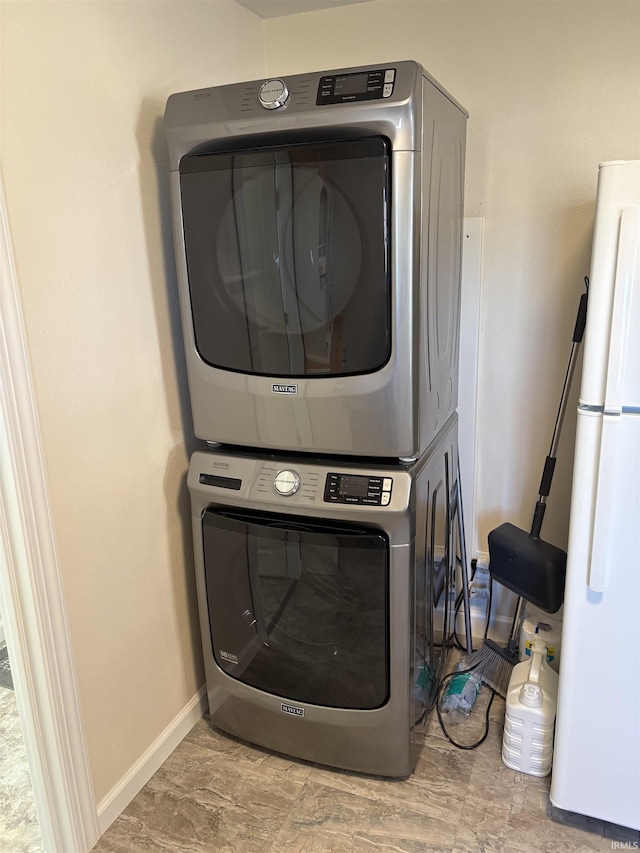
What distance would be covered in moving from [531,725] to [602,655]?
0.36m

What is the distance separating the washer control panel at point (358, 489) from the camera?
1457 mm

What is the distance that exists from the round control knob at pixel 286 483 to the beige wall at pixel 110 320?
33 centimetres

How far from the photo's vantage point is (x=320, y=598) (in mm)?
1591

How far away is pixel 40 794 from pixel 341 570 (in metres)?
0.81

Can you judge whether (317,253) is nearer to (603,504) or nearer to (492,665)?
(603,504)

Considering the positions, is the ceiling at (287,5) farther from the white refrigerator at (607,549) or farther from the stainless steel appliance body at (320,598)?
the stainless steel appliance body at (320,598)

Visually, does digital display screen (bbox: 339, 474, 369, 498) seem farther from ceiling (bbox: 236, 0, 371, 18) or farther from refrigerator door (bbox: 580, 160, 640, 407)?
ceiling (bbox: 236, 0, 371, 18)

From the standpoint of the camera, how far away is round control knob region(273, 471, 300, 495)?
1.53 meters

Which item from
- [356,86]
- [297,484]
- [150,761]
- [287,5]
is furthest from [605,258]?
[150,761]

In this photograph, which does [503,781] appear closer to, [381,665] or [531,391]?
[381,665]

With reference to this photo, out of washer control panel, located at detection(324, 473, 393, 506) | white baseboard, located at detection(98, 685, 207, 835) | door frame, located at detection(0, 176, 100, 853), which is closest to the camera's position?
door frame, located at detection(0, 176, 100, 853)

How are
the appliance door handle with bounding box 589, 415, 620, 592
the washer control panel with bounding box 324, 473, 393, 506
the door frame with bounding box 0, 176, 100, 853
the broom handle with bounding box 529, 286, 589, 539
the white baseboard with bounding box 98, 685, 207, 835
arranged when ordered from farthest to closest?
the broom handle with bounding box 529, 286, 589, 539 → the white baseboard with bounding box 98, 685, 207, 835 → the washer control panel with bounding box 324, 473, 393, 506 → the appliance door handle with bounding box 589, 415, 620, 592 → the door frame with bounding box 0, 176, 100, 853

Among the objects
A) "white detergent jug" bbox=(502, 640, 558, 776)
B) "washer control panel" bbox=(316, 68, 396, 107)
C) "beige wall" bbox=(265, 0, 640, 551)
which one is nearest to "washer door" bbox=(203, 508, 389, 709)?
"white detergent jug" bbox=(502, 640, 558, 776)

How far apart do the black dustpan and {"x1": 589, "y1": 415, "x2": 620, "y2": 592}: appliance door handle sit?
334mm
